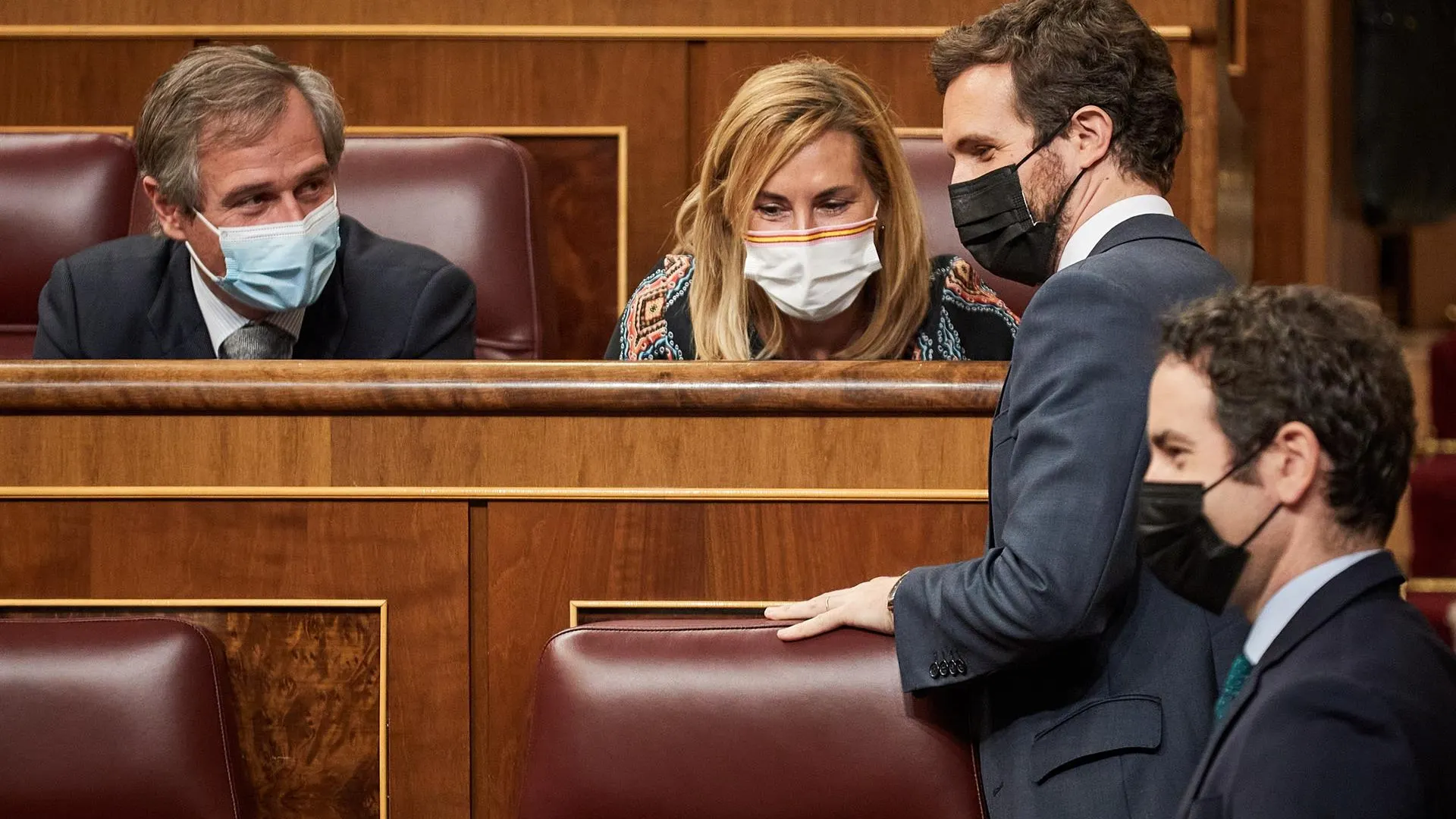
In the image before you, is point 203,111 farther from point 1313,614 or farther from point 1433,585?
point 1433,585

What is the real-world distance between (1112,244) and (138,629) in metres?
0.74

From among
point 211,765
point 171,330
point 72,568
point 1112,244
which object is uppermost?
point 1112,244

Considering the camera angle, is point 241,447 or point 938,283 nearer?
point 241,447

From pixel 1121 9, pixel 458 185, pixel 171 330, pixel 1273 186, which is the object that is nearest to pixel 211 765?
pixel 171 330

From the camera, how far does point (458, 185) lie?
199 centimetres

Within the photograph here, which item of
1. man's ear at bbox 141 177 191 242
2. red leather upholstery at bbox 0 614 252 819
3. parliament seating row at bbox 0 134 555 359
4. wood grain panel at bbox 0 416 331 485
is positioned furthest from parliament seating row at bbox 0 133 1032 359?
red leather upholstery at bbox 0 614 252 819

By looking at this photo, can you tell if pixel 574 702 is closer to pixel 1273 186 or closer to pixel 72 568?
pixel 72 568

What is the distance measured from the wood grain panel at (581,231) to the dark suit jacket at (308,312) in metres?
0.46

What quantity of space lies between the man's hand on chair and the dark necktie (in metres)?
0.23

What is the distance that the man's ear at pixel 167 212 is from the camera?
1.75 meters

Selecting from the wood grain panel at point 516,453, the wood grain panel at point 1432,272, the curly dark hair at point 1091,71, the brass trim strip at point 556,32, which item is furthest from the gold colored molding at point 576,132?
the wood grain panel at point 1432,272

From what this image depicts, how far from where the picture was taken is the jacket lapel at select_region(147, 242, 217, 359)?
1.75 meters

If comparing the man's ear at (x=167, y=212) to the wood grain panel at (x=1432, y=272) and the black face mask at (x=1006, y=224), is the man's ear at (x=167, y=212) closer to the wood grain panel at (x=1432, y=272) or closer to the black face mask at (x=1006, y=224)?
the black face mask at (x=1006, y=224)

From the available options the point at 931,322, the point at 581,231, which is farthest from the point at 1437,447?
the point at 581,231
